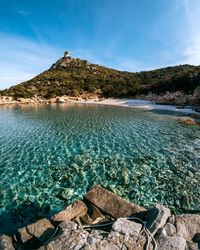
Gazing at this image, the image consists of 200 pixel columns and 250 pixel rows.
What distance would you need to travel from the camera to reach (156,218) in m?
3.49

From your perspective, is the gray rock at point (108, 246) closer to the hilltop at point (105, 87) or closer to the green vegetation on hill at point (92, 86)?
the hilltop at point (105, 87)

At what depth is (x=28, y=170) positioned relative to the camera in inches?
292

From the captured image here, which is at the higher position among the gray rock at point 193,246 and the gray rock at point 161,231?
the gray rock at point 161,231

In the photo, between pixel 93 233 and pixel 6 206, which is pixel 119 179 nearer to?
pixel 93 233

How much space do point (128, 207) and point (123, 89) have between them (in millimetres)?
66879

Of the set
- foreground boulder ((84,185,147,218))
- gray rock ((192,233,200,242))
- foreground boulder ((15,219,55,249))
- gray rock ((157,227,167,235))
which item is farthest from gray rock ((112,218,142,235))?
foreground boulder ((15,219,55,249))

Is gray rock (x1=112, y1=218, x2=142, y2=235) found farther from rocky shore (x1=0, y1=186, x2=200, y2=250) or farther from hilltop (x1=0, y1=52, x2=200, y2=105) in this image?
hilltop (x1=0, y1=52, x2=200, y2=105)

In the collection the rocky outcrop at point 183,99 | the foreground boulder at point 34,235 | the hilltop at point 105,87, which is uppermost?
the hilltop at point 105,87

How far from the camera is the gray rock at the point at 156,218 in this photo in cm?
327

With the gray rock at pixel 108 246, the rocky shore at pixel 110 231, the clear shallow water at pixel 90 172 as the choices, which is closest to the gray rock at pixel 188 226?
the rocky shore at pixel 110 231

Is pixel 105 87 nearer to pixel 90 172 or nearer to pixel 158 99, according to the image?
pixel 158 99

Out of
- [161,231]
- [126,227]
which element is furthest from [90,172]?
[161,231]

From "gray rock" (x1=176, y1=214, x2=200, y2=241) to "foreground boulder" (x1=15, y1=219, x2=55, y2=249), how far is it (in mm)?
3669

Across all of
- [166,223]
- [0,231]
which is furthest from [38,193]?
[166,223]
